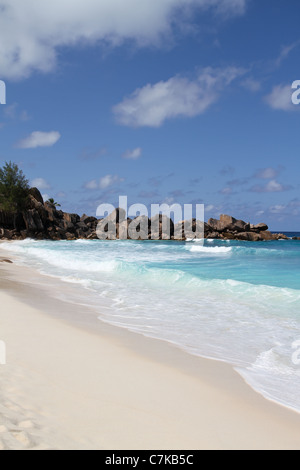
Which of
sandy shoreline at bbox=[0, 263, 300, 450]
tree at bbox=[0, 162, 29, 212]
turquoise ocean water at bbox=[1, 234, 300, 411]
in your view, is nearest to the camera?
sandy shoreline at bbox=[0, 263, 300, 450]

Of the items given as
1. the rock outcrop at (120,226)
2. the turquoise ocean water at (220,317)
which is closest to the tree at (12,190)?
the rock outcrop at (120,226)

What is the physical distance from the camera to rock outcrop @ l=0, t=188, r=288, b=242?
64.6 meters

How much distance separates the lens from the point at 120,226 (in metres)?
75.1

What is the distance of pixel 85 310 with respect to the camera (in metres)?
8.89

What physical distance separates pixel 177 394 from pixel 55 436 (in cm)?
169

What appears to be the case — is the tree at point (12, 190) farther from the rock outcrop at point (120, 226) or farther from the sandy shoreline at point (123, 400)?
the sandy shoreline at point (123, 400)

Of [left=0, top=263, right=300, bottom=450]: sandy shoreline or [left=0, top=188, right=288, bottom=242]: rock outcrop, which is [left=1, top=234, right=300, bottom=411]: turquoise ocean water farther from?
[left=0, top=188, right=288, bottom=242]: rock outcrop

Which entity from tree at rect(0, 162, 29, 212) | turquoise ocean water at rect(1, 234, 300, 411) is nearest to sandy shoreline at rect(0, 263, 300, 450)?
turquoise ocean water at rect(1, 234, 300, 411)

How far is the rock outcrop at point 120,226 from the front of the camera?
212 ft

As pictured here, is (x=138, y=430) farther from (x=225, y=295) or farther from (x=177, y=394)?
(x=225, y=295)

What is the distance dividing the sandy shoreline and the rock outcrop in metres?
60.3

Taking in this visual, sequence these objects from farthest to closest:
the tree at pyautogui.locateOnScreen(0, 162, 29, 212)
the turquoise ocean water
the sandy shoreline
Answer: the tree at pyautogui.locateOnScreen(0, 162, 29, 212) < the turquoise ocean water < the sandy shoreline

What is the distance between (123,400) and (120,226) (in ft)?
235
